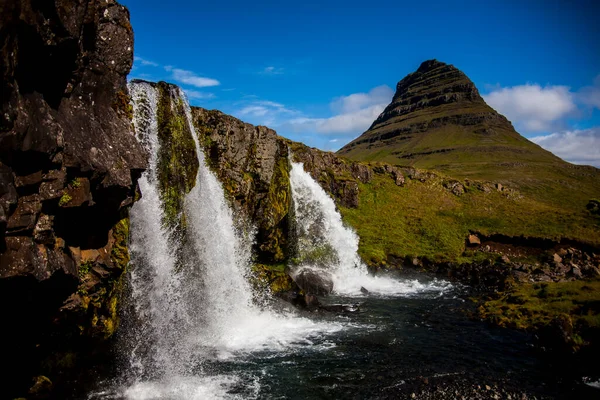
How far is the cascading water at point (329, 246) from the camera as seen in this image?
34344 mm

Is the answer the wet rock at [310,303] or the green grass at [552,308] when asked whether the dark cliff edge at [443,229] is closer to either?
the green grass at [552,308]

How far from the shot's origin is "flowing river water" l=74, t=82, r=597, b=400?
15.6 metres

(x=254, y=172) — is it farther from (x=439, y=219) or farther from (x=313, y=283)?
(x=439, y=219)

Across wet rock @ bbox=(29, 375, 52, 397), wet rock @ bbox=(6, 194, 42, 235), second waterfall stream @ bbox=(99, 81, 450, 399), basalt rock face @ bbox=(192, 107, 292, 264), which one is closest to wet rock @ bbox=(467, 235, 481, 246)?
basalt rock face @ bbox=(192, 107, 292, 264)

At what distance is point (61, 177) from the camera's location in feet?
39.4

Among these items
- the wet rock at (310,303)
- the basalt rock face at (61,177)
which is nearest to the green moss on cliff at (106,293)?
the basalt rock face at (61,177)

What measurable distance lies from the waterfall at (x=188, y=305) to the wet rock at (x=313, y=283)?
5.67 m

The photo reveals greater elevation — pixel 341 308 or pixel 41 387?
pixel 341 308

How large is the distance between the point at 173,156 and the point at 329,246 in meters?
21.6

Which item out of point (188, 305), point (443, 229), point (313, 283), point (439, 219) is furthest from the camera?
point (439, 219)

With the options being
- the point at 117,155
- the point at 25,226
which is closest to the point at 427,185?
the point at 117,155

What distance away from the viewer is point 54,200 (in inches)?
468

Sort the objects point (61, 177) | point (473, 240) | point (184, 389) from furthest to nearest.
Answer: point (473, 240)
point (184, 389)
point (61, 177)

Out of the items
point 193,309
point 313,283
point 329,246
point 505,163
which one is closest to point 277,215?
point 313,283
